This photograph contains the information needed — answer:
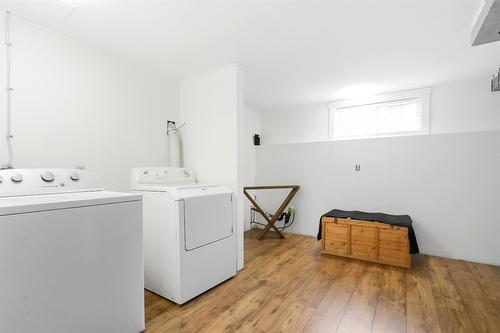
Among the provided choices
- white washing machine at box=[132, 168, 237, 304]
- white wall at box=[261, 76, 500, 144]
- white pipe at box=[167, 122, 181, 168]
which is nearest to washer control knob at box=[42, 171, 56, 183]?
white washing machine at box=[132, 168, 237, 304]

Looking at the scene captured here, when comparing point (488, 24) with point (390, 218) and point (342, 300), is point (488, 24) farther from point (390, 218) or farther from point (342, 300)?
point (342, 300)

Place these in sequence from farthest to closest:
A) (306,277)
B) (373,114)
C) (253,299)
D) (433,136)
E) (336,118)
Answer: (336,118), (373,114), (433,136), (306,277), (253,299)

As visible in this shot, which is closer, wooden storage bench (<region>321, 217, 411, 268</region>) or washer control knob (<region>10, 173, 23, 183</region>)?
washer control knob (<region>10, 173, 23, 183</region>)

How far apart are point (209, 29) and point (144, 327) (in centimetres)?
226

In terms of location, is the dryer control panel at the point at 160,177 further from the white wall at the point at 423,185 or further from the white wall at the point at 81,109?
the white wall at the point at 423,185

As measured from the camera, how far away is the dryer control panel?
224 centimetres

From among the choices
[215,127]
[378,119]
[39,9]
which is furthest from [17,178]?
[378,119]

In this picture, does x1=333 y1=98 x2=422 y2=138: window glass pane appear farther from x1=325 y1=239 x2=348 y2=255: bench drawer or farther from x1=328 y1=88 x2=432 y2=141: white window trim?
x1=325 y1=239 x2=348 y2=255: bench drawer

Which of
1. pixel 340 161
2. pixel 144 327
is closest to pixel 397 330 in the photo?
pixel 144 327

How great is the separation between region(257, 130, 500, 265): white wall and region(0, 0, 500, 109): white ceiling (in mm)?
914

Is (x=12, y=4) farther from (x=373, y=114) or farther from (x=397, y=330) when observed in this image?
(x=373, y=114)

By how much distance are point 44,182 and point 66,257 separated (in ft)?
2.07

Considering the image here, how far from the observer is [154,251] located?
2049mm

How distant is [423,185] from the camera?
3.06 m
